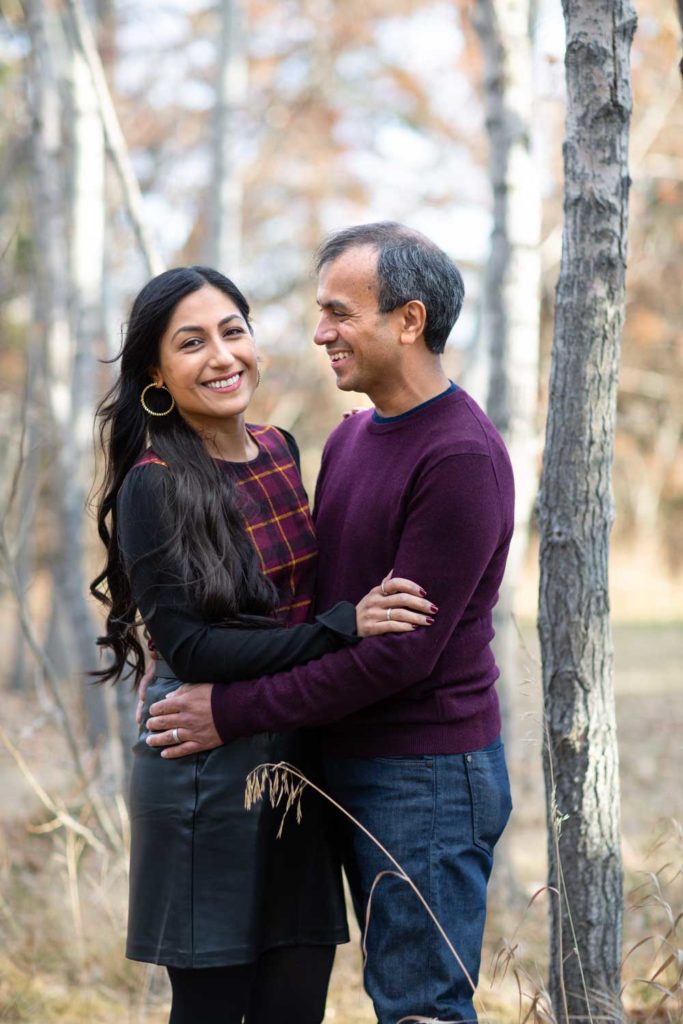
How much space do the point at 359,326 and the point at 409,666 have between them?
2.44 ft

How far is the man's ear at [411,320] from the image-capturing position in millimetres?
2461

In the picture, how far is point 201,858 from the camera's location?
2373 mm

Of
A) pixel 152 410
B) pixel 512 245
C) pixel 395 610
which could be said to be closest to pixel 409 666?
pixel 395 610

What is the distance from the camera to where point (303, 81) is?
13141mm

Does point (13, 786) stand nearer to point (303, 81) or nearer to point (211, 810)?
point (211, 810)

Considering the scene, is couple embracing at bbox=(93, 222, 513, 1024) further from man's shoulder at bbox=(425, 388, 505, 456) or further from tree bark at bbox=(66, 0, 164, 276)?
tree bark at bbox=(66, 0, 164, 276)

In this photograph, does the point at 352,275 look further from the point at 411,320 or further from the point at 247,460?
the point at 247,460

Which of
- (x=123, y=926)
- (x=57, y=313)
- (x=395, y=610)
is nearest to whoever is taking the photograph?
(x=395, y=610)

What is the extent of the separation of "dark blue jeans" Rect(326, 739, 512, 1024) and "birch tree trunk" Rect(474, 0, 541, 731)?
6.10 ft

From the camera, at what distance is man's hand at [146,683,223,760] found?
7.77 ft

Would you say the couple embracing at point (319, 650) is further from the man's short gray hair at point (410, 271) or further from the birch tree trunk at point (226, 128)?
the birch tree trunk at point (226, 128)

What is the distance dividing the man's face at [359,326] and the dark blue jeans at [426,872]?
83 centimetres

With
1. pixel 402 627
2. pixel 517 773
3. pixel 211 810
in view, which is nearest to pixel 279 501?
pixel 402 627

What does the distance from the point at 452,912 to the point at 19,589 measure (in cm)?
203
